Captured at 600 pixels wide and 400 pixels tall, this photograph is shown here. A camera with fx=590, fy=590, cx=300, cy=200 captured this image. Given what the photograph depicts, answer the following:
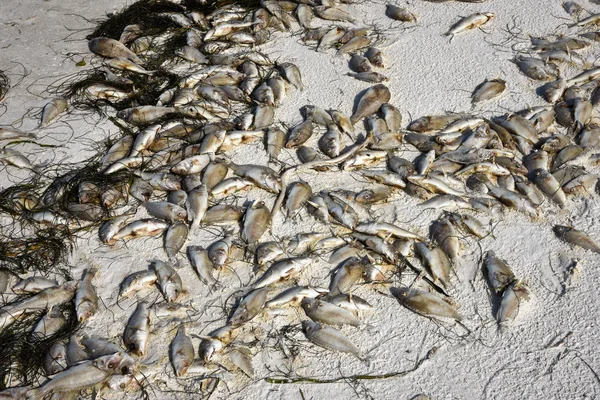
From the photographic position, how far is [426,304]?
3633 mm

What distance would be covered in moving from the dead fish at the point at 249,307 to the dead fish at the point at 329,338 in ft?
1.06

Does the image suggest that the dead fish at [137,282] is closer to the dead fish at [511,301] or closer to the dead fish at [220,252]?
the dead fish at [220,252]

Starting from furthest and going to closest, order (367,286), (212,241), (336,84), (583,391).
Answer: (336,84) < (212,241) < (367,286) < (583,391)

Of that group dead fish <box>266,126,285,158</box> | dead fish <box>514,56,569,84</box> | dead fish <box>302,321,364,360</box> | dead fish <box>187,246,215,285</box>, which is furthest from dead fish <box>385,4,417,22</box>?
dead fish <box>302,321,364,360</box>

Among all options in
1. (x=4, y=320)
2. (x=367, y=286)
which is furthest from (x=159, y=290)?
(x=367, y=286)

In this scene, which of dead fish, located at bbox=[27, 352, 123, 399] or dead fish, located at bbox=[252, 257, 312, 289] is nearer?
dead fish, located at bbox=[27, 352, 123, 399]

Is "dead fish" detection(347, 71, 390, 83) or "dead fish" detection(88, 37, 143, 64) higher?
"dead fish" detection(88, 37, 143, 64)

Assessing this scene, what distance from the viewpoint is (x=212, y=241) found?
165 inches

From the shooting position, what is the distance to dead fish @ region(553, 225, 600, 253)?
396 cm

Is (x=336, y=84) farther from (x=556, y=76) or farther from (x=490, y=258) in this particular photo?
(x=490, y=258)

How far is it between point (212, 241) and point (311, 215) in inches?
29.0

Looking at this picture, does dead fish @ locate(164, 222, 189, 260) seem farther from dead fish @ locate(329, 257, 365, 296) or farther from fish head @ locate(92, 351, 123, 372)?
dead fish @ locate(329, 257, 365, 296)

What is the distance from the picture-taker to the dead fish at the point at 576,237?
396 cm

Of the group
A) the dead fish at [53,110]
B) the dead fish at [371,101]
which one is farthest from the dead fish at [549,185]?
the dead fish at [53,110]
